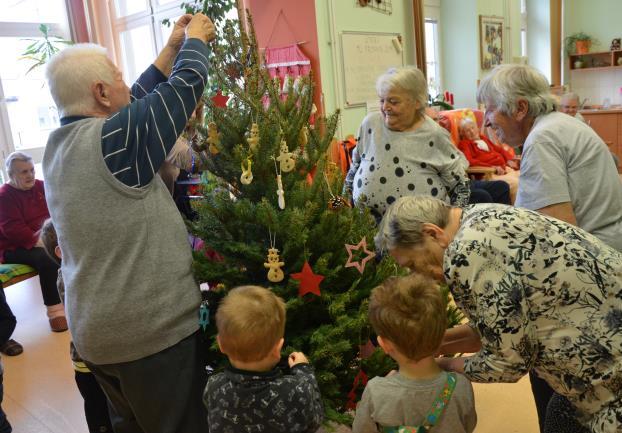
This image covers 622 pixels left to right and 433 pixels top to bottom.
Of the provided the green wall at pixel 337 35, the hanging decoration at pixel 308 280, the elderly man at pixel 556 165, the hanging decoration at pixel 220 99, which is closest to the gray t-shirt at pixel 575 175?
the elderly man at pixel 556 165

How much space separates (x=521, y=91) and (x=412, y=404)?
110 cm

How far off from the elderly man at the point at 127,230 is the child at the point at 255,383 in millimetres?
184

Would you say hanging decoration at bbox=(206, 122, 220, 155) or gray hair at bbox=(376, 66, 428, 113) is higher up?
gray hair at bbox=(376, 66, 428, 113)

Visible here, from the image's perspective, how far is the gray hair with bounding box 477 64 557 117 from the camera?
1795mm

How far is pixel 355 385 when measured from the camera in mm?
1658

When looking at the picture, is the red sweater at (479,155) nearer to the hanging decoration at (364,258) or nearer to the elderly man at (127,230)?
the hanging decoration at (364,258)

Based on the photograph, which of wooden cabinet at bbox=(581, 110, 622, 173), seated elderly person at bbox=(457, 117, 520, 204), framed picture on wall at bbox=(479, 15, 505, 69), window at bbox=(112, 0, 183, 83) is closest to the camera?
seated elderly person at bbox=(457, 117, 520, 204)

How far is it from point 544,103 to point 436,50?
4.37 m

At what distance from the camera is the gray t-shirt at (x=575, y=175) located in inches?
68.2

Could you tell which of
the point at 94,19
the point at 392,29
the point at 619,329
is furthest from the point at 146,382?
the point at 94,19

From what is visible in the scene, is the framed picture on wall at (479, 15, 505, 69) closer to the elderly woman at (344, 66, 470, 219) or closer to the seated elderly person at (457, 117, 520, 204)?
the seated elderly person at (457, 117, 520, 204)

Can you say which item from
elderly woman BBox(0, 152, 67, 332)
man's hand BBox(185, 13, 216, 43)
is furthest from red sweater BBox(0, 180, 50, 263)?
man's hand BBox(185, 13, 216, 43)

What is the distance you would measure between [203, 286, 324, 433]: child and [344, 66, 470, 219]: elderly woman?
1280 millimetres

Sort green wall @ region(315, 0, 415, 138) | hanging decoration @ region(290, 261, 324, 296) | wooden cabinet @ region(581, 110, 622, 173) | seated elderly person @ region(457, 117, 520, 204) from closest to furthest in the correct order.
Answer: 1. hanging decoration @ region(290, 261, 324, 296)
2. green wall @ region(315, 0, 415, 138)
3. seated elderly person @ region(457, 117, 520, 204)
4. wooden cabinet @ region(581, 110, 622, 173)
